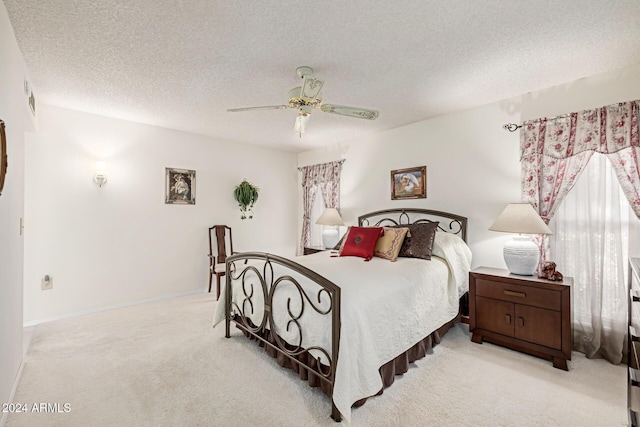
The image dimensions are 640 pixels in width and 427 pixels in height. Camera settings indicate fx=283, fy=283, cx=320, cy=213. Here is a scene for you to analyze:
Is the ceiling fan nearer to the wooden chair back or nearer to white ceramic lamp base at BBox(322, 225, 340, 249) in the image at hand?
white ceramic lamp base at BBox(322, 225, 340, 249)

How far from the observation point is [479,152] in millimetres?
3348

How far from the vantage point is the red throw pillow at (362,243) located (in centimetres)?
308

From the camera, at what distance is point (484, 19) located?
188 cm

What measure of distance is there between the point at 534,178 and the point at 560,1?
5.49 feet

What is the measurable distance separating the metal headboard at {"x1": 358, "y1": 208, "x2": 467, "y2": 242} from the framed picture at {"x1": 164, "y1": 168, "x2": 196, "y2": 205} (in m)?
2.72

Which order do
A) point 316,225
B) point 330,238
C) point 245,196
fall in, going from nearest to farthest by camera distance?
1. point 330,238
2. point 245,196
3. point 316,225

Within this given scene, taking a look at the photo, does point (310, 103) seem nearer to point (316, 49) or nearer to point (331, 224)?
point (316, 49)

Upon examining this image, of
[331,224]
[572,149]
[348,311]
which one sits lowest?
[348,311]

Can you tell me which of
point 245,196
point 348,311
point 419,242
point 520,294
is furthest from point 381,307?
point 245,196

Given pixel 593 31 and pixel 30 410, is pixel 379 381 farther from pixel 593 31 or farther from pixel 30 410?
pixel 593 31

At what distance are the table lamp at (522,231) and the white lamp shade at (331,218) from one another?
2.35 metres

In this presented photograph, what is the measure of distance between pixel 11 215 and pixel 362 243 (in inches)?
114

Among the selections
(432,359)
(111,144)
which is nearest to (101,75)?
(111,144)

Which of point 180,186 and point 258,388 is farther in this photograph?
point 180,186
